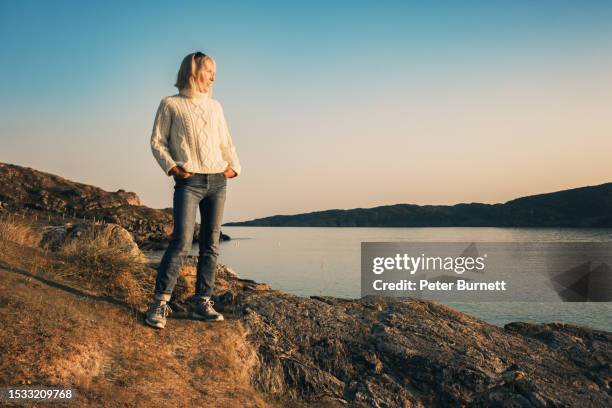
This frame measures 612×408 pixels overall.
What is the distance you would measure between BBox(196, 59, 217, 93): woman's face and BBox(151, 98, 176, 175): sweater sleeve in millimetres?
463

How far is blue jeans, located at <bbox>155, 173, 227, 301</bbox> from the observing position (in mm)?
5172

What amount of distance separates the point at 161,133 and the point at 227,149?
83cm

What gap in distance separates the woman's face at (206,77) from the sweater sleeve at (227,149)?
0.28 meters

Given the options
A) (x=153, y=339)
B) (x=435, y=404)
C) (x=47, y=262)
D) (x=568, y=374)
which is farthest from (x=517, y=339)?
(x=47, y=262)

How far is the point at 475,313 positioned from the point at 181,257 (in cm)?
1625

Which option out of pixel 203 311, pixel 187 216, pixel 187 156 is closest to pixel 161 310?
pixel 203 311

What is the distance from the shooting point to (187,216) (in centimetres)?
516

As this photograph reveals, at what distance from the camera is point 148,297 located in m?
6.11

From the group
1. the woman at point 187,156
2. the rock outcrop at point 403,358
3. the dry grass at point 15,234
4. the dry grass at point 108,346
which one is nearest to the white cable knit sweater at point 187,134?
the woman at point 187,156

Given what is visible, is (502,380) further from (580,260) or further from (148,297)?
(580,260)

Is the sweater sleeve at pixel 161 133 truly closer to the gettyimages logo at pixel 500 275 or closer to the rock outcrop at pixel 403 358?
the rock outcrop at pixel 403 358

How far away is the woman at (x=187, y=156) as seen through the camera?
16.9ft

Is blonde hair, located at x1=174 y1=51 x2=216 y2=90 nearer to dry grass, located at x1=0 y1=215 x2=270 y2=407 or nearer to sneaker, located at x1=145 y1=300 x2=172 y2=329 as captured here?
sneaker, located at x1=145 y1=300 x2=172 y2=329

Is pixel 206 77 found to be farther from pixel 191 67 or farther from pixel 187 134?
pixel 187 134
